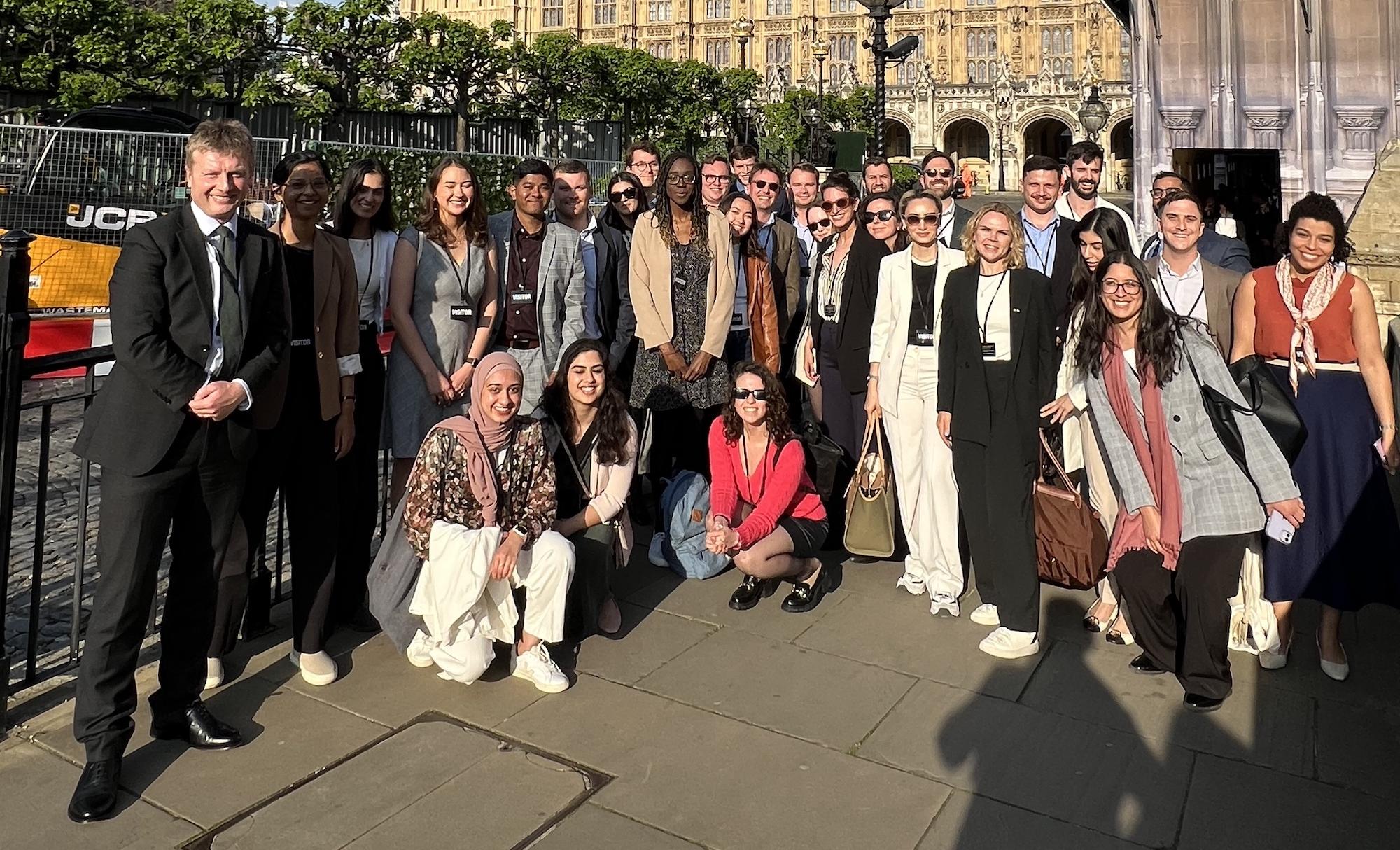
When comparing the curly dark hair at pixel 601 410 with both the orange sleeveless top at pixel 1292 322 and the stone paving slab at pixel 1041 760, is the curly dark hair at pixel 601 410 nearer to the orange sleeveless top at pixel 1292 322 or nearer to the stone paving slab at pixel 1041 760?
the stone paving slab at pixel 1041 760

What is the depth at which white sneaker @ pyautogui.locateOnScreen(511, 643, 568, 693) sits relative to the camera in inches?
151

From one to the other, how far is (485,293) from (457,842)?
8.98 ft

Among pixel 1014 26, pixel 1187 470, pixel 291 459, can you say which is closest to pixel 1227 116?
pixel 1187 470

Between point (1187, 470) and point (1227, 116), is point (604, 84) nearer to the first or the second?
point (1227, 116)

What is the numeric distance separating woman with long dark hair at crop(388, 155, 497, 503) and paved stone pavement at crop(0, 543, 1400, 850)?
1.08m

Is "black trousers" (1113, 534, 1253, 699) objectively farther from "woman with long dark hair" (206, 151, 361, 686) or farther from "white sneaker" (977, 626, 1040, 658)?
"woman with long dark hair" (206, 151, 361, 686)

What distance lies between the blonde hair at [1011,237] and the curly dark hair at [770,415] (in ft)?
3.55

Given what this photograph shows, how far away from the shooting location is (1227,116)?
1156 cm

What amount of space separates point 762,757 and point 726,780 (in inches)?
7.9

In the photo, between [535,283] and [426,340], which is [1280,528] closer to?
[535,283]

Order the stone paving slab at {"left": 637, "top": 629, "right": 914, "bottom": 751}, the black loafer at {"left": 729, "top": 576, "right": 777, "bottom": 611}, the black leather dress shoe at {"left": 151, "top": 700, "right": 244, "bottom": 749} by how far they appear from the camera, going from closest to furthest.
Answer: the black leather dress shoe at {"left": 151, "top": 700, "right": 244, "bottom": 749} → the stone paving slab at {"left": 637, "top": 629, "right": 914, "bottom": 751} → the black loafer at {"left": 729, "top": 576, "right": 777, "bottom": 611}

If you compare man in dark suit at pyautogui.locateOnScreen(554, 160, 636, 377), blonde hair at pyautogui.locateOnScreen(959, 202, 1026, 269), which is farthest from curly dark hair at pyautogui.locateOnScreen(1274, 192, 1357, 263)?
man in dark suit at pyautogui.locateOnScreen(554, 160, 636, 377)

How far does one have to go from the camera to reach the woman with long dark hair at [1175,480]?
377 centimetres

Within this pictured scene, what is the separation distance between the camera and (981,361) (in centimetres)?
434
